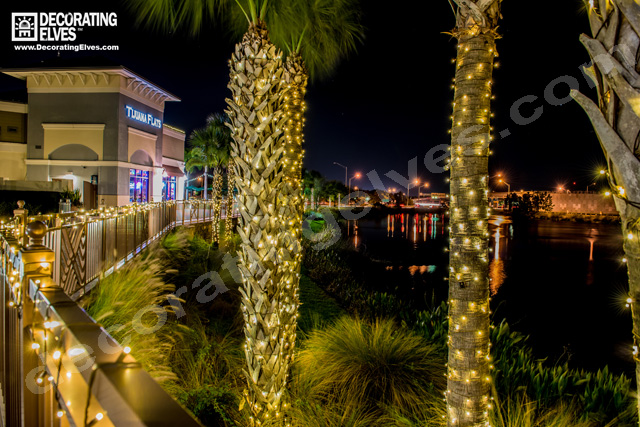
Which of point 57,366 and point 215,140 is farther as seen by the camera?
point 215,140

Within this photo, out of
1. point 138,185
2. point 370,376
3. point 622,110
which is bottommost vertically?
point 370,376

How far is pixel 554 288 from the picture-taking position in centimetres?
1410

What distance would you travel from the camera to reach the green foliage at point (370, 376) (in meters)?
5.36

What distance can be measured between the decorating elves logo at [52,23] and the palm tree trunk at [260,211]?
1142 inches

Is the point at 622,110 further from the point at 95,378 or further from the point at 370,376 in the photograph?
the point at 370,376

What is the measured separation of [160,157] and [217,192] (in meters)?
17.7

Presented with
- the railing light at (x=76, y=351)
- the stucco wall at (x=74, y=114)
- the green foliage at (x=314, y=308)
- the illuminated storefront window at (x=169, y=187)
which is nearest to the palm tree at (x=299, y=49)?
the green foliage at (x=314, y=308)

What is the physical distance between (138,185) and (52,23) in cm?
1209

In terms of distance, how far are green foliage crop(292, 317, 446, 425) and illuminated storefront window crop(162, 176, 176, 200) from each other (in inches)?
1429

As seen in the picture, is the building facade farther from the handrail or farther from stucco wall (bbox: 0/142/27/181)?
the handrail

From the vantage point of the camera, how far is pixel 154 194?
35.7m

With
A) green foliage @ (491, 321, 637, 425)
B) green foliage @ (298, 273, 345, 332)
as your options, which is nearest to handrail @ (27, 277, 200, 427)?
green foliage @ (491, 321, 637, 425)

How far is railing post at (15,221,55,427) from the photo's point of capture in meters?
2.27

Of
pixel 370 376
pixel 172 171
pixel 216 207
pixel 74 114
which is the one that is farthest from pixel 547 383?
pixel 172 171
